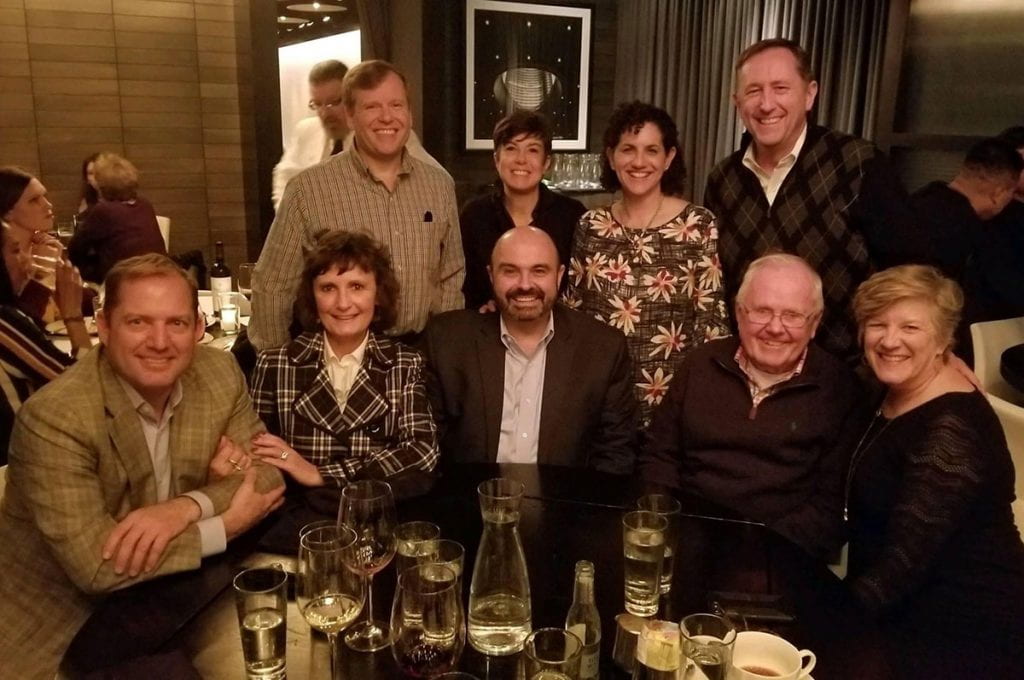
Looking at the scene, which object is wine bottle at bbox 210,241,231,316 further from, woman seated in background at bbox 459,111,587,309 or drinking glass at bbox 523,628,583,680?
drinking glass at bbox 523,628,583,680

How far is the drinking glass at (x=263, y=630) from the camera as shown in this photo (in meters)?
1.26

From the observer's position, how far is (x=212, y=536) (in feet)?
5.57

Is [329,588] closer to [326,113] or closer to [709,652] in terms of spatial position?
[709,652]

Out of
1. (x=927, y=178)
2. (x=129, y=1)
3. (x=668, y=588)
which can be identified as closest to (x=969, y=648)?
(x=668, y=588)

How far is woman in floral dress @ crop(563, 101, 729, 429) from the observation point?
8.87 ft

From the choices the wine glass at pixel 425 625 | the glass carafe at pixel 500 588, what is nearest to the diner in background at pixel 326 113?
the glass carafe at pixel 500 588

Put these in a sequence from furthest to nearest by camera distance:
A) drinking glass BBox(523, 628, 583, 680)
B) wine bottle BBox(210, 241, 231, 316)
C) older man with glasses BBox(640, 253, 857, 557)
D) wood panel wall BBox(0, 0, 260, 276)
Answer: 1. wood panel wall BBox(0, 0, 260, 276)
2. wine bottle BBox(210, 241, 231, 316)
3. older man with glasses BBox(640, 253, 857, 557)
4. drinking glass BBox(523, 628, 583, 680)

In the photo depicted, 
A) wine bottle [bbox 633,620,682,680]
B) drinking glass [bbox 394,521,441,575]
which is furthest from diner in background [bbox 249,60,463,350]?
wine bottle [bbox 633,620,682,680]

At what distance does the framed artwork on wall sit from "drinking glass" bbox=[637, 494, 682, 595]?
4440 mm

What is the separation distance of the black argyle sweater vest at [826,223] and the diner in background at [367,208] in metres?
1.08

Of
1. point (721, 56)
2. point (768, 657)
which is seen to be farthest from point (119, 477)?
point (721, 56)

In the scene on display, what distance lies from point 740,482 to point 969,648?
623 mm

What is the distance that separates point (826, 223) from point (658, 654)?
6.02ft

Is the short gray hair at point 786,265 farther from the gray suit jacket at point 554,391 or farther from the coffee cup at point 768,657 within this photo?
the coffee cup at point 768,657
